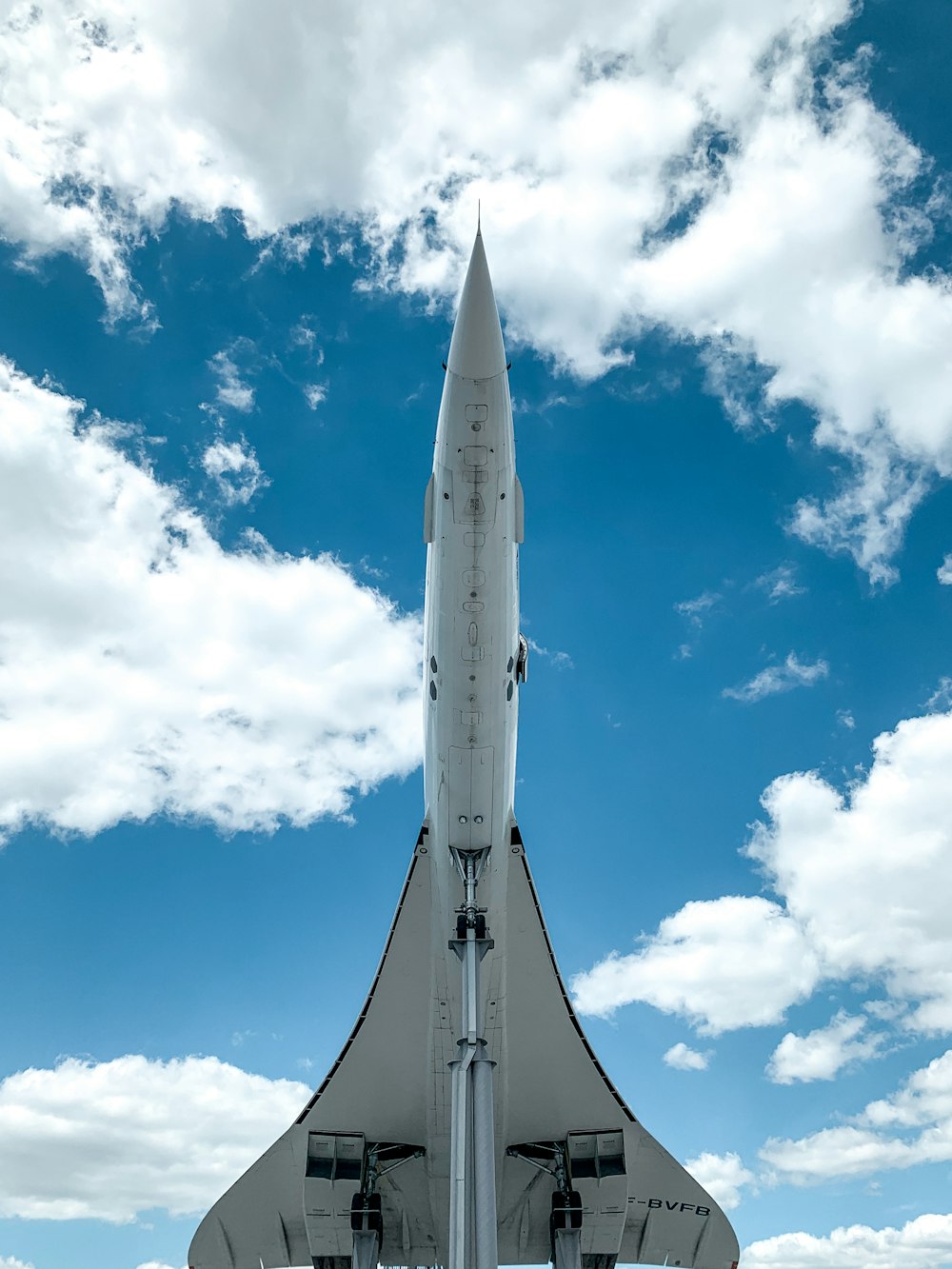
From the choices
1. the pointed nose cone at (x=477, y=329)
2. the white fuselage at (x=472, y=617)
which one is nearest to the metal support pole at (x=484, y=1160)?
the white fuselage at (x=472, y=617)

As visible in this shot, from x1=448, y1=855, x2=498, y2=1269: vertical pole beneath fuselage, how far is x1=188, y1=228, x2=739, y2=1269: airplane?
171 centimetres

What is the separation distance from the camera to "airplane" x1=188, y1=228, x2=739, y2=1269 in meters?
13.4

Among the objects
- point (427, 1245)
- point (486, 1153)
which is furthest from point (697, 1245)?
point (486, 1153)

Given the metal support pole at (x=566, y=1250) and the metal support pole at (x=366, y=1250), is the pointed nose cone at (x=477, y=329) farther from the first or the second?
the metal support pole at (x=566, y=1250)

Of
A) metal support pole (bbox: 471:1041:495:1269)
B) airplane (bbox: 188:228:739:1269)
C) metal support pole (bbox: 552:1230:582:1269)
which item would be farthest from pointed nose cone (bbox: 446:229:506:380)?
metal support pole (bbox: 552:1230:582:1269)

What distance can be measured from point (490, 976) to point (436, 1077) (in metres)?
2.09

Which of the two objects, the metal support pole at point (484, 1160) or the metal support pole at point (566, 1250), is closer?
the metal support pole at point (484, 1160)

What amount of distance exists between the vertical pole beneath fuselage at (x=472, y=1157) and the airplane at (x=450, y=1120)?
5.62 ft

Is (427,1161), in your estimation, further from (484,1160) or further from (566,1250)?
(484,1160)

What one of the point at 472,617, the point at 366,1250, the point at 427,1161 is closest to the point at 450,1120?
the point at 427,1161

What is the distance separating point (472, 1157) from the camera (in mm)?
10977

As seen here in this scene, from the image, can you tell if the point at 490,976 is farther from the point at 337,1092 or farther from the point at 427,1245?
the point at 427,1245

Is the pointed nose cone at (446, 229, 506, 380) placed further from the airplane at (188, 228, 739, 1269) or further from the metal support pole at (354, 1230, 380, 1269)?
the metal support pole at (354, 1230, 380, 1269)

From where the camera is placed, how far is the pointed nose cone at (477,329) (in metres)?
10.8
